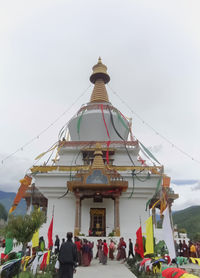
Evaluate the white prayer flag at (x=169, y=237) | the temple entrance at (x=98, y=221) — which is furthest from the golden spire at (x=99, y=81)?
the white prayer flag at (x=169, y=237)

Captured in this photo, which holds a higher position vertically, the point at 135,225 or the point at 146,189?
the point at 146,189

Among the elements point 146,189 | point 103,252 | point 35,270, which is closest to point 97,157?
point 146,189

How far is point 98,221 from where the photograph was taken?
15289 millimetres

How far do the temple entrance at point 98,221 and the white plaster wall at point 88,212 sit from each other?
20 centimetres

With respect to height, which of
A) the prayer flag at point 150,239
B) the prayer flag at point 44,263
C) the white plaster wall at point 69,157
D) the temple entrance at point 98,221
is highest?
the white plaster wall at point 69,157

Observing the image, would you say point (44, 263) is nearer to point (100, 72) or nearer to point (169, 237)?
point (169, 237)

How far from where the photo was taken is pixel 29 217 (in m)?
7.55

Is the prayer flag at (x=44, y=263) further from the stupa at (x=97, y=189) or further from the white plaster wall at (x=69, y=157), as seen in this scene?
the white plaster wall at (x=69, y=157)

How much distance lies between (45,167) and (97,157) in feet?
13.2

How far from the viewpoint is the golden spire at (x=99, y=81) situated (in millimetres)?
24656

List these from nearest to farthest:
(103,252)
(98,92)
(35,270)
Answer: (35,270) < (103,252) < (98,92)

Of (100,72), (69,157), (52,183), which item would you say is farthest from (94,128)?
(100,72)

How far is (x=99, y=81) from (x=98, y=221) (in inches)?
631

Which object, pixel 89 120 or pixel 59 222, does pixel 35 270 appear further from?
pixel 89 120
